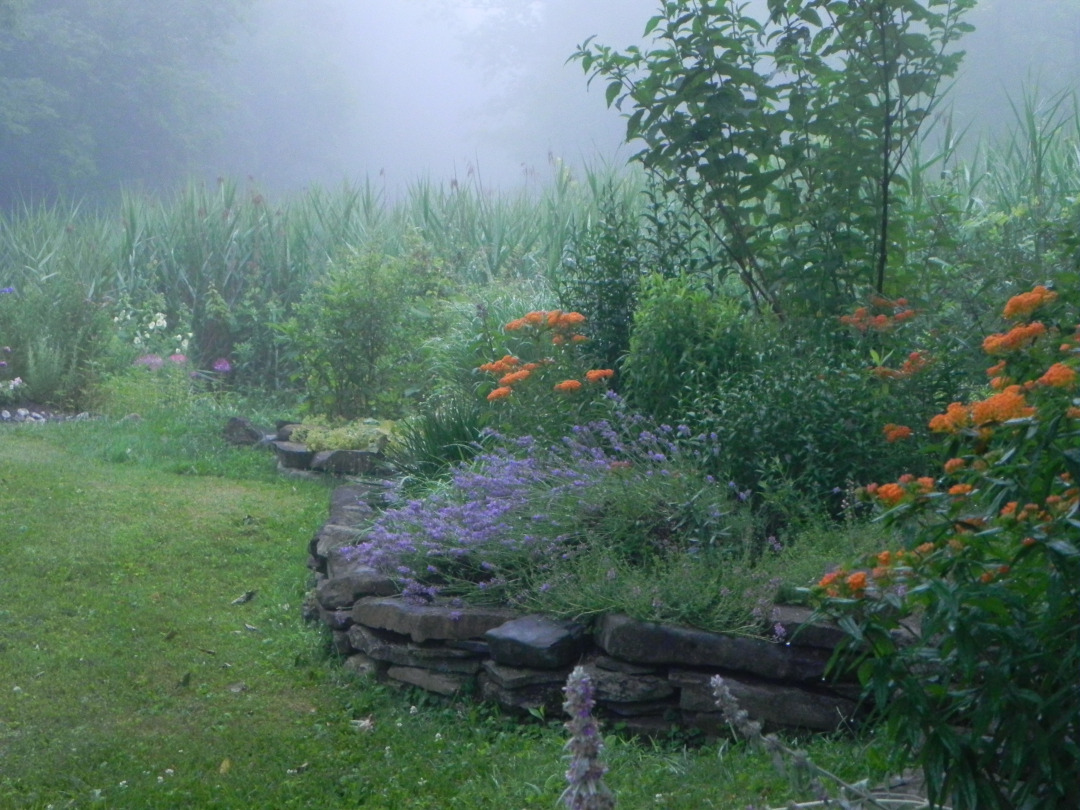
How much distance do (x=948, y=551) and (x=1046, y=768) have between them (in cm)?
50

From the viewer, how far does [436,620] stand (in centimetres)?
418

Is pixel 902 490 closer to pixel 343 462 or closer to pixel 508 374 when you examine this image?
pixel 508 374

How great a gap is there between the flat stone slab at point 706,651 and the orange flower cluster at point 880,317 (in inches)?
67.1

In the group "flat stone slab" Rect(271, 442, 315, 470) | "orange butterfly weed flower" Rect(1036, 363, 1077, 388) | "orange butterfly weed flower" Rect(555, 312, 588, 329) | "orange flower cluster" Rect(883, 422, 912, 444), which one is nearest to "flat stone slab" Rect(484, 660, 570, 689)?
"orange flower cluster" Rect(883, 422, 912, 444)

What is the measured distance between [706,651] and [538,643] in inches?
22.7

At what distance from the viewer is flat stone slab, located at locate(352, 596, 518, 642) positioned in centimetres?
413

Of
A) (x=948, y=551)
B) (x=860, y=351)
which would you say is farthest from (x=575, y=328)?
(x=948, y=551)

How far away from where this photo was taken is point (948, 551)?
254 cm

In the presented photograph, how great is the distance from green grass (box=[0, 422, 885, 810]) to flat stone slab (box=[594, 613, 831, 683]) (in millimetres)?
256

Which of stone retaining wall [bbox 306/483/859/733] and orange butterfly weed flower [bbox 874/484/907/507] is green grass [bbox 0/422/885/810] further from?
orange butterfly weed flower [bbox 874/484/907/507]

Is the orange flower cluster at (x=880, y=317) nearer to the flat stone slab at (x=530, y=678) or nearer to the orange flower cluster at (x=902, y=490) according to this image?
the flat stone slab at (x=530, y=678)

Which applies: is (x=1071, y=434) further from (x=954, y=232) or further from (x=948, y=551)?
(x=954, y=232)

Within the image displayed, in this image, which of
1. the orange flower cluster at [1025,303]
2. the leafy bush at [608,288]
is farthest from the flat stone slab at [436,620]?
the leafy bush at [608,288]

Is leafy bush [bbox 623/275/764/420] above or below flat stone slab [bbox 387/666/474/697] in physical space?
above
